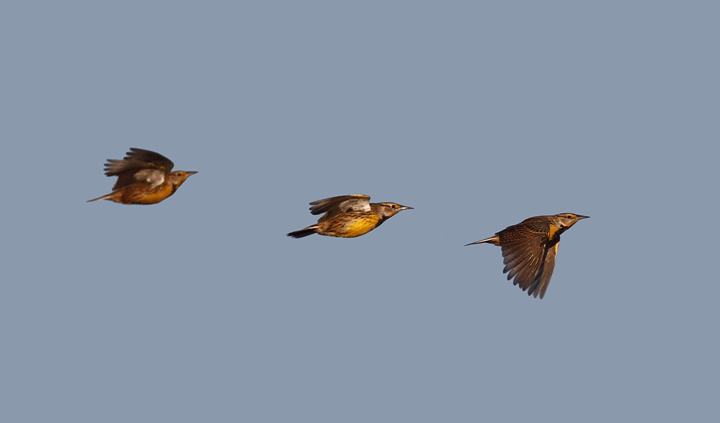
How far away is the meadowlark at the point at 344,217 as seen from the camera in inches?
797

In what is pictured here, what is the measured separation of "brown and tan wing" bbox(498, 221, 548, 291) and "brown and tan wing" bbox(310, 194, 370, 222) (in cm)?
284

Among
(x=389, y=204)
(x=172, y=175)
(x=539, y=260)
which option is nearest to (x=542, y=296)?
(x=539, y=260)

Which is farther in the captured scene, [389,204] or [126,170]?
[389,204]

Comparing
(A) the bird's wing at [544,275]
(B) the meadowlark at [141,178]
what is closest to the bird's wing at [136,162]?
(B) the meadowlark at [141,178]

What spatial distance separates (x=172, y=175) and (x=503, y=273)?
21.4 feet

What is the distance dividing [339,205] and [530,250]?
12.4ft

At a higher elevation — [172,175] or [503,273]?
[172,175]

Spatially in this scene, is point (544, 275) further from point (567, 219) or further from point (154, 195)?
point (154, 195)

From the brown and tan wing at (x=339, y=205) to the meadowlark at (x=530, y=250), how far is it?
237 centimetres

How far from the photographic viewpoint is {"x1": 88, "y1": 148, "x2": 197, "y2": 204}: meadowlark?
62.7 ft

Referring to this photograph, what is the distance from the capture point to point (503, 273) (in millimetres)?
20125

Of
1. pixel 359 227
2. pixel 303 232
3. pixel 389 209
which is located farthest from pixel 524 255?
pixel 303 232

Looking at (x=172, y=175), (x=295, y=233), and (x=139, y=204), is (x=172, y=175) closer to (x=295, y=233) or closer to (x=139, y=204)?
(x=139, y=204)

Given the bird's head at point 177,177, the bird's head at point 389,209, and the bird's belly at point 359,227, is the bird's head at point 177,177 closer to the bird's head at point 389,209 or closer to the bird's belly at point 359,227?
the bird's belly at point 359,227
